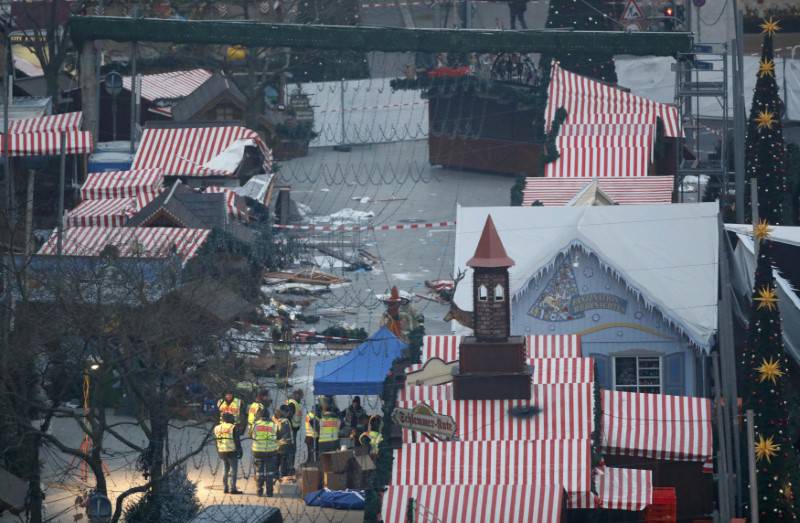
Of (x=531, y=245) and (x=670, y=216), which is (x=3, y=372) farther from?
(x=670, y=216)

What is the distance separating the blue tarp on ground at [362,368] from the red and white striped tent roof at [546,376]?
239 centimetres

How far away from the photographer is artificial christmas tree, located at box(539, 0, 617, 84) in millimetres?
55562

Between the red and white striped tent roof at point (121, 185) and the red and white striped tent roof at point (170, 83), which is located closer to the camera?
the red and white striped tent roof at point (121, 185)

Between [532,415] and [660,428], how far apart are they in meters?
2.07

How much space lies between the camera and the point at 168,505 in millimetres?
32406

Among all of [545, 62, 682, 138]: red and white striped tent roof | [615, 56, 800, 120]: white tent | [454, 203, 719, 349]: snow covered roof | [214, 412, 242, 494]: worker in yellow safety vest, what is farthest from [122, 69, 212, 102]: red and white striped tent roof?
[214, 412, 242, 494]: worker in yellow safety vest

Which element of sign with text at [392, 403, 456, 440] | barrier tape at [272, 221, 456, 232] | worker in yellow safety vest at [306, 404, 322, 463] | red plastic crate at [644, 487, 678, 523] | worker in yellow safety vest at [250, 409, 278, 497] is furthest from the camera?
barrier tape at [272, 221, 456, 232]

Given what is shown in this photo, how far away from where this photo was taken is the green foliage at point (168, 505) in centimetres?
3231

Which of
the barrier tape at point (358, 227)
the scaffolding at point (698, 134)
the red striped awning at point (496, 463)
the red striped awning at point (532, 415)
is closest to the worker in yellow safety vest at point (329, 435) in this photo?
the red striped awning at point (532, 415)

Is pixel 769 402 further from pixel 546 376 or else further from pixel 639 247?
pixel 639 247

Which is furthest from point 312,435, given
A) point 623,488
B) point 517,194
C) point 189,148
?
point 189,148

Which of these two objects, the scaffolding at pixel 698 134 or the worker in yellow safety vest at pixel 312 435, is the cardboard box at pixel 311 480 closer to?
the worker in yellow safety vest at pixel 312 435

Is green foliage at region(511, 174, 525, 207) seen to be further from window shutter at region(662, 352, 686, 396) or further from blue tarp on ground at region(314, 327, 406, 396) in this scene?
blue tarp on ground at region(314, 327, 406, 396)

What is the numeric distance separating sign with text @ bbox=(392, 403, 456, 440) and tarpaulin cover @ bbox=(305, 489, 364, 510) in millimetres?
1687
